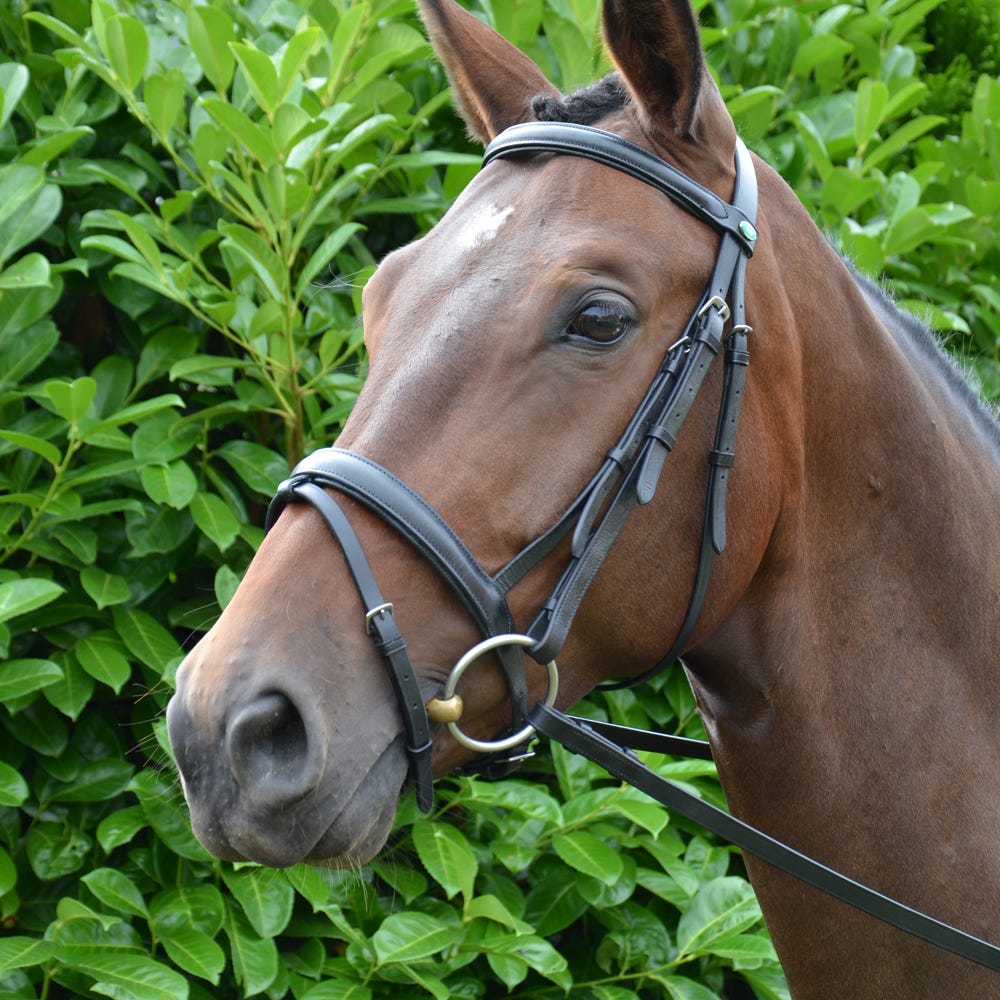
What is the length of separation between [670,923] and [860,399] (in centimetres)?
177

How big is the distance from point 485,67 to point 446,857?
1.66 meters

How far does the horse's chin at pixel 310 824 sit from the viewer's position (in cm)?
147

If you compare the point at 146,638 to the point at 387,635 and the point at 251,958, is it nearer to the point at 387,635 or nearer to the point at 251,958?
the point at 251,958

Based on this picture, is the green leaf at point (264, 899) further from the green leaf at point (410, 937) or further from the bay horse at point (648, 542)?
the bay horse at point (648, 542)

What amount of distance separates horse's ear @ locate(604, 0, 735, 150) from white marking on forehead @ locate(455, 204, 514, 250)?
0.29 metres

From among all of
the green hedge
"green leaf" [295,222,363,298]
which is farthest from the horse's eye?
"green leaf" [295,222,363,298]

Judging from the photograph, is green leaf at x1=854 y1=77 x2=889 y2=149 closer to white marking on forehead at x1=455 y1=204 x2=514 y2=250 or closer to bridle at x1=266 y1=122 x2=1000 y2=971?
bridle at x1=266 y1=122 x2=1000 y2=971

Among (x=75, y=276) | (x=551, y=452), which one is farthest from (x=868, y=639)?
(x=75, y=276)

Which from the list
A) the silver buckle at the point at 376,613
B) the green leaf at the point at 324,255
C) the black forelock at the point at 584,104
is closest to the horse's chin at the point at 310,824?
the silver buckle at the point at 376,613

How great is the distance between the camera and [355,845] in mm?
1537

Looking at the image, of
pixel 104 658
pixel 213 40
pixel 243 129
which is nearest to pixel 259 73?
pixel 243 129

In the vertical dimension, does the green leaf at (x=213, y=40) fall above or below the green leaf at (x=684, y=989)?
above

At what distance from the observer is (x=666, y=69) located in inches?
72.6

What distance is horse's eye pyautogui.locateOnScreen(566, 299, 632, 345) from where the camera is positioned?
5.55 ft
